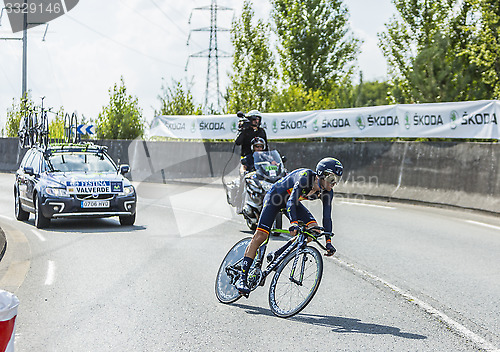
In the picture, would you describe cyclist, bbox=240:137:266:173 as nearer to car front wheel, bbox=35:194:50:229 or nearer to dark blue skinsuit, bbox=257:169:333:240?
car front wheel, bbox=35:194:50:229

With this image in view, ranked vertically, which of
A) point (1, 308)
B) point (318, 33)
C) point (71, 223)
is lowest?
point (71, 223)

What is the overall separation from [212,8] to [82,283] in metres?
37.7

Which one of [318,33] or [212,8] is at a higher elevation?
[212,8]

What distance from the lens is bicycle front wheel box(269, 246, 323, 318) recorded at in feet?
20.7

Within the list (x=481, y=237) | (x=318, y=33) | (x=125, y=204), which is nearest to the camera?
(x=481, y=237)

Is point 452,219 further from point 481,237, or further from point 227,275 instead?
point 227,275

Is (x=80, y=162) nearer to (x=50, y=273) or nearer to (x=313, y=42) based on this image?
(x=50, y=273)

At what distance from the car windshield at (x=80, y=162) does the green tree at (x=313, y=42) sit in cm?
2037

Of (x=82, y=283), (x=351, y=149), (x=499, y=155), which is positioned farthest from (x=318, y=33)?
(x=82, y=283)

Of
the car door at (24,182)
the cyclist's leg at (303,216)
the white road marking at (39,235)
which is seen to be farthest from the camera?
the car door at (24,182)

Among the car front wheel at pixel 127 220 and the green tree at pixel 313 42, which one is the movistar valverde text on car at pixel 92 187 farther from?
the green tree at pixel 313 42

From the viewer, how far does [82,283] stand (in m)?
7.94

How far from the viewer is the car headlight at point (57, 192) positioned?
42.3 feet

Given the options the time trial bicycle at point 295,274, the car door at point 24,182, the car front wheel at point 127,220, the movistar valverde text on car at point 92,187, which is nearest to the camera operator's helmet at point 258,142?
the movistar valverde text on car at point 92,187
